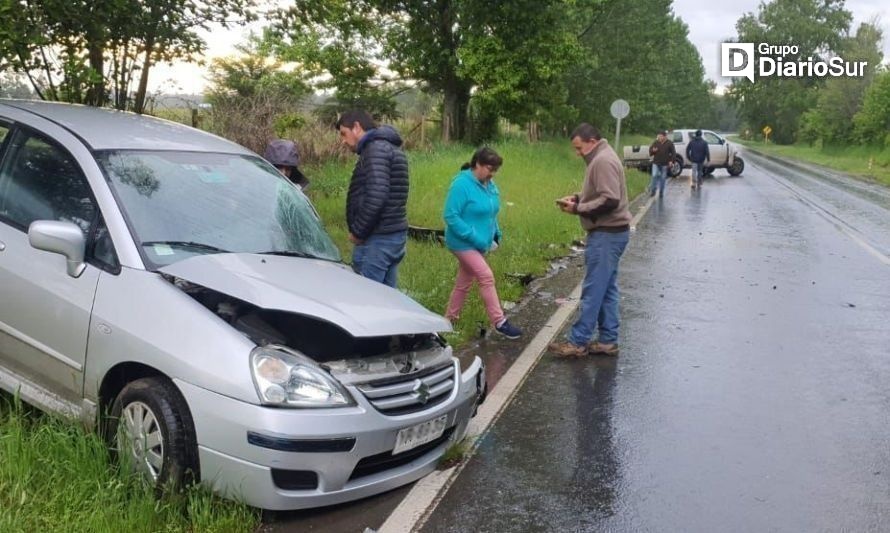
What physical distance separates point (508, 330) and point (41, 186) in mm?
3928

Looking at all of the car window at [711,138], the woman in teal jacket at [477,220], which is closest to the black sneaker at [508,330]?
the woman in teal jacket at [477,220]

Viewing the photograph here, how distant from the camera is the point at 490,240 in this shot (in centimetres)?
708

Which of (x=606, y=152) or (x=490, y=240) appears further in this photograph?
(x=490, y=240)

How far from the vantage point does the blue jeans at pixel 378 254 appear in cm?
607

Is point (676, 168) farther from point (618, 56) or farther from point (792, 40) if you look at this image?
point (792, 40)

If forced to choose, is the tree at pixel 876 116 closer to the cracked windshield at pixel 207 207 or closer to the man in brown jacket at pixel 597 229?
the man in brown jacket at pixel 597 229

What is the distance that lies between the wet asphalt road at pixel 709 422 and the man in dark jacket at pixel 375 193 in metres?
1.50

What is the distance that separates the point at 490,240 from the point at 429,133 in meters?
24.9

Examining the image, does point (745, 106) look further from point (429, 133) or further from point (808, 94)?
point (429, 133)

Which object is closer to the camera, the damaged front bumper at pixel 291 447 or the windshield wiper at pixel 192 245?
the damaged front bumper at pixel 291 447

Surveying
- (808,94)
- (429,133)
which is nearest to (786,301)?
(429,133)

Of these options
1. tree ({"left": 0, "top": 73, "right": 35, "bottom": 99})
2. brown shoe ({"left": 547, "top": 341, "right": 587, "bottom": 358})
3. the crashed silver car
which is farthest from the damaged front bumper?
tree ({"left": 0, "top": 73, "right": 35, "bottom": 99})

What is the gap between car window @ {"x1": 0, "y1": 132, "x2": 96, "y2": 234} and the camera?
14.4 feet

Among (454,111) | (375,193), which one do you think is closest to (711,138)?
(454,111)
